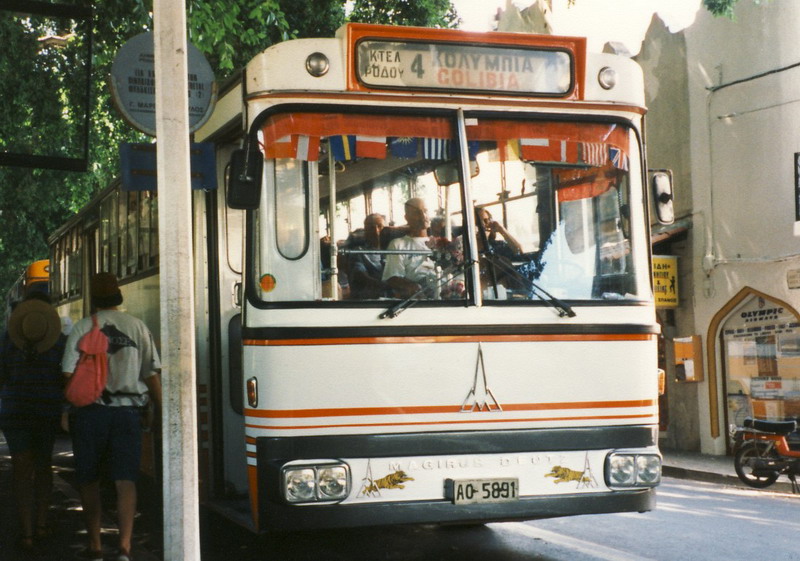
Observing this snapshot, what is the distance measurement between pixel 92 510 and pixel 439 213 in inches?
113

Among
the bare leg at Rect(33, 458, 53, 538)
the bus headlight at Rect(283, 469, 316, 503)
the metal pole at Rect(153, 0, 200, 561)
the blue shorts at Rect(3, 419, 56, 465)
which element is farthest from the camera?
the bare leg at Rect(33, 458, 53, 538)

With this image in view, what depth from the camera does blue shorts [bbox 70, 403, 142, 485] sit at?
21.5 ft

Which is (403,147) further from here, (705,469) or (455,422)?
(705,469)

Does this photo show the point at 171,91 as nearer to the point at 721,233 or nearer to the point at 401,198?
the point at 401,198

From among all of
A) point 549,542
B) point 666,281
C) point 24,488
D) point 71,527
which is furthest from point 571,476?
point 666,281

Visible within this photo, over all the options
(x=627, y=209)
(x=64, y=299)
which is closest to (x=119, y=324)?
(x=627, y=209)

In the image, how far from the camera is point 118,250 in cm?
1066

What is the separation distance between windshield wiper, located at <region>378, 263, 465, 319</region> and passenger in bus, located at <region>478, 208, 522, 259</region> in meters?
0.24

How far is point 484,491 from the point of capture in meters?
5.79

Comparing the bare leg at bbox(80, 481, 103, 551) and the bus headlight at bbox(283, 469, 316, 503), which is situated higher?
the bus headlight at bbox(283, 469, 316, 503)

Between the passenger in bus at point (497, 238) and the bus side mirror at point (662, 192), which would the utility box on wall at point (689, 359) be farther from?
the passenger in bus at point (497, 238)

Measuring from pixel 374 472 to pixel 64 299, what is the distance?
1080 centimetres

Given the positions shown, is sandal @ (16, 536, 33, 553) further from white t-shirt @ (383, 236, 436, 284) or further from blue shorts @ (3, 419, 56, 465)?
white t-shirt @ (383, 236, 436, 284)

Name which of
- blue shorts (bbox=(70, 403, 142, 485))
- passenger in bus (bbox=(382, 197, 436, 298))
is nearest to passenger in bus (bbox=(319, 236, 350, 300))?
passenger in bus (bbox=(382, 197, 436, 298))
